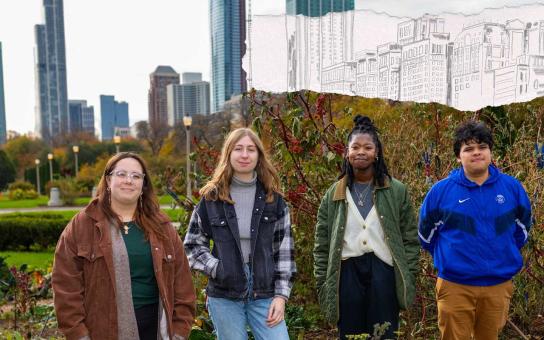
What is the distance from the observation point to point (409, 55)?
252cm

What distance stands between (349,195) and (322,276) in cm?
45

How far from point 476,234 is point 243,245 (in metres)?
1.16

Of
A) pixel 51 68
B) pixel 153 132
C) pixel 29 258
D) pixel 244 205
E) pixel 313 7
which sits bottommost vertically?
pixel 29 258

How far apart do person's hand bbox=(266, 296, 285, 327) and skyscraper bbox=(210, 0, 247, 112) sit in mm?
1250

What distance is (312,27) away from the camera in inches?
105

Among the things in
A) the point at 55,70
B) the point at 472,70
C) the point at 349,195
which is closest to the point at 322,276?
the point at 349,195

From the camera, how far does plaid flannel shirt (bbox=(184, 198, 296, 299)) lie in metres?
2.68

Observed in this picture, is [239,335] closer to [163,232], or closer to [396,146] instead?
[163,232]

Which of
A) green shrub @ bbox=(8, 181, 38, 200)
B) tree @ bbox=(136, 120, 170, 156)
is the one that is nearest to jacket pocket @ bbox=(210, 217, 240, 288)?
green shrub @ bbox=(8, 181, 38, 200)

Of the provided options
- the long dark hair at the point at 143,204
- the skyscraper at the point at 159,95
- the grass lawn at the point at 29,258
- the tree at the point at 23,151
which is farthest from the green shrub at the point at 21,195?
the long dark hair at the point at 143,204

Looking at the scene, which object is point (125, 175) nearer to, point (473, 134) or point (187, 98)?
point (473, 134)

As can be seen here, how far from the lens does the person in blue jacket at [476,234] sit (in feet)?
8.86

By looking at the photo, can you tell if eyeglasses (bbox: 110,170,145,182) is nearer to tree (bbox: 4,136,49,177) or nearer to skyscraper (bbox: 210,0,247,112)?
skyscraper (bbox: 210,0,247,112)

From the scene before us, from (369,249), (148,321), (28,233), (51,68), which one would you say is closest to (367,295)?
(369,249)
